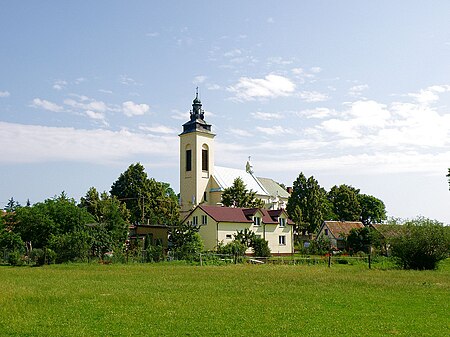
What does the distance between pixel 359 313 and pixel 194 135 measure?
228 ft

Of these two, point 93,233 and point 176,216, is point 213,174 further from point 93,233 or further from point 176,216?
point 93,233

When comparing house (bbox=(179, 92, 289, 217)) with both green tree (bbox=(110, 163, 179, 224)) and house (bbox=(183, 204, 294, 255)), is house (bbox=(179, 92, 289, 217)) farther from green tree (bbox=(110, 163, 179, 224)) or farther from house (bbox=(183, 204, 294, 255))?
house (bbox=(183, 204, 294, 255))

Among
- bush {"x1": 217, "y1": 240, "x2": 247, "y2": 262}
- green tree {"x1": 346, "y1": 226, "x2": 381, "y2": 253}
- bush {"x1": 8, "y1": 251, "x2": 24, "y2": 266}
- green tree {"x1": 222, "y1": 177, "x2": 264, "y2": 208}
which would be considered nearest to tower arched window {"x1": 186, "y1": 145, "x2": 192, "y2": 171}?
green tree {"x1": 222, "y1": 177, "x2": 264, "y2": 208}

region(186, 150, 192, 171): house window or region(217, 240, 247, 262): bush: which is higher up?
region(186, 150, 192, 171): house window

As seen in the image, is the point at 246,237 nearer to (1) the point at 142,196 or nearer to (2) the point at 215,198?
(1) the point at 142,196

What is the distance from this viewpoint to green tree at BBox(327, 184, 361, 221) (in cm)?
9756

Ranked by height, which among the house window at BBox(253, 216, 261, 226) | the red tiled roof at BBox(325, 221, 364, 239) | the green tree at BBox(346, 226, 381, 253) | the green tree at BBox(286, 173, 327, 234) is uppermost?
the green tree at BBox(286, 173, 327, 234)

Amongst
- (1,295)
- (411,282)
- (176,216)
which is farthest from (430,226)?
(176,216)

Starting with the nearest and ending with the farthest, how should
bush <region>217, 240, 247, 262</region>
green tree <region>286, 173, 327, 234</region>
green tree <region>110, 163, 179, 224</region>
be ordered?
bush <region>217, 240, 247, 262</region> < green tree <region>110, 163, 179, 224</region> < green tree <region>286, 173, 327, 234</region>

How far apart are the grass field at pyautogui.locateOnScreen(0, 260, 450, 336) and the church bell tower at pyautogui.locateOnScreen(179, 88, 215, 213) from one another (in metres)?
56.8

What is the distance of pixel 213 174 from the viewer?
3425 inches

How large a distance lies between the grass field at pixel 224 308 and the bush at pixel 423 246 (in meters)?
13.6

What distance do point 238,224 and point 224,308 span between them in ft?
148

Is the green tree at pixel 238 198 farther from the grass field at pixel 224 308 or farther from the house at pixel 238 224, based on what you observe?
the grass field at pixel 224 308
